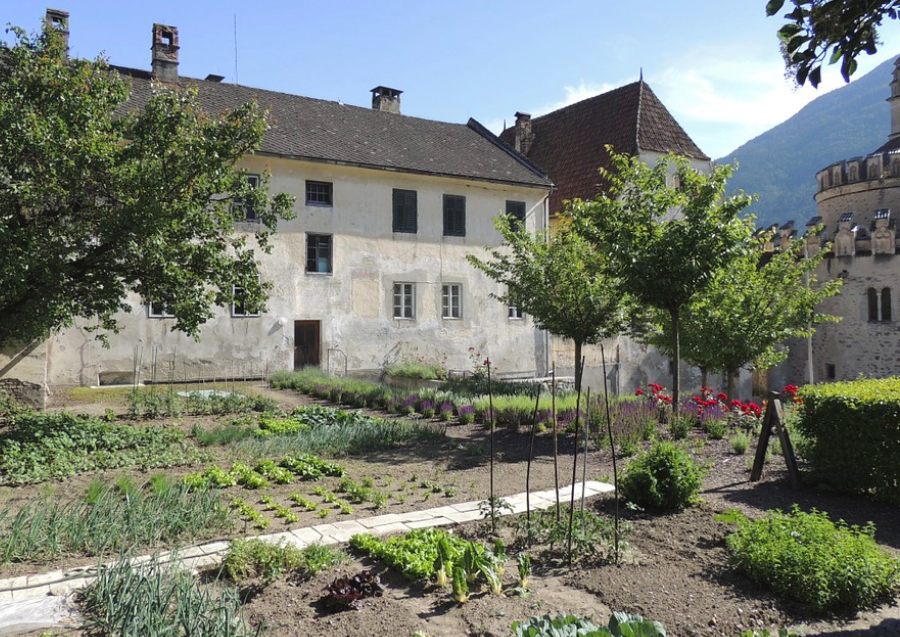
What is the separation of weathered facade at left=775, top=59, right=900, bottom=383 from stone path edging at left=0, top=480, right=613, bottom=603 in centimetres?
2672

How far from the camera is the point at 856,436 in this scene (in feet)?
23.5

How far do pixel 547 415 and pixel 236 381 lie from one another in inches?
495

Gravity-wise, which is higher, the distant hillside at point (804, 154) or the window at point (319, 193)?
the distant hillside at point (804, 154)

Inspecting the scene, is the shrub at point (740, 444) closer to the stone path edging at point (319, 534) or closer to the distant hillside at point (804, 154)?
the stone path edging at point (319, 534)

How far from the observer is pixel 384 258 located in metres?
24.0

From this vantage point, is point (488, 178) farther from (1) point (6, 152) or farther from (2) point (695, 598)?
(2) point (695, 598)

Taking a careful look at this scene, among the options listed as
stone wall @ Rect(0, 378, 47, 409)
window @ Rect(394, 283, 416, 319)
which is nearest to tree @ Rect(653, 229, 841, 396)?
window @ Rect(394, 283, 416, 319)

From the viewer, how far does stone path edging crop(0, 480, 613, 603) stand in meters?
4.45

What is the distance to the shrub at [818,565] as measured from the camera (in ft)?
14.7

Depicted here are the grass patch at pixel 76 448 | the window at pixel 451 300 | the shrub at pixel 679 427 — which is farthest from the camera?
the window at pixel 451 300

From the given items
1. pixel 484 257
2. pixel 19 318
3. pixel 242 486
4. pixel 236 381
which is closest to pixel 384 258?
pixel 484 257

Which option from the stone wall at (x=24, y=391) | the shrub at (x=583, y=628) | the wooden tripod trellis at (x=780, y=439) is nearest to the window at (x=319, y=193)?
the stone wall at (x=24, y=391)

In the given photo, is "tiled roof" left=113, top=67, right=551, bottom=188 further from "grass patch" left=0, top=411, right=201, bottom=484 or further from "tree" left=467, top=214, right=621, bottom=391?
"grass patch" left=0, top=411, right=201, bottom=484

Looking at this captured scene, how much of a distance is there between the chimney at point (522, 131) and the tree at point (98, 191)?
75.6ft
